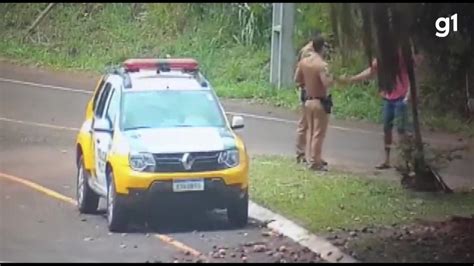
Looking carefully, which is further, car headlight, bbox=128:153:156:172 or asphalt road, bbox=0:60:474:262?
car headlight, bbox=128:153:156:172

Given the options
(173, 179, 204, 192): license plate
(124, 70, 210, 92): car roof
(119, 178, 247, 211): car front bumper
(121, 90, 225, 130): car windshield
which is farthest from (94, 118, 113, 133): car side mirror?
(173, 179, 204, 192): license plate

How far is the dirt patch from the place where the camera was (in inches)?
378

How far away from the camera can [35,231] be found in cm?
984

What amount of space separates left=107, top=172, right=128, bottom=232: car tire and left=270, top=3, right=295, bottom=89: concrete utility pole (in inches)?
67.8

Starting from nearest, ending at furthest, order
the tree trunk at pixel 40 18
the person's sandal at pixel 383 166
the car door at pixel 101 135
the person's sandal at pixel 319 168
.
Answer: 1. the tree trunk at pixel 40 18
2. the car door at pixel 101 135
3. the person's sandal at pixel 319 168
4. the person's sandal at pixel 383 166

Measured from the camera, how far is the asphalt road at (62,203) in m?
9.53

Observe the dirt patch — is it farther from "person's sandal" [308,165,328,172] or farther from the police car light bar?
the police car light bar

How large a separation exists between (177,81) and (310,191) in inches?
61.7

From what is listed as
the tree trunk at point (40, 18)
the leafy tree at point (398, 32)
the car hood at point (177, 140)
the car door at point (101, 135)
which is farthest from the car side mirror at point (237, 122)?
the tree trunk at point (40, 18)

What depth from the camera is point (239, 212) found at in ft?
33.0

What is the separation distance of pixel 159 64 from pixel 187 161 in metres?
0.81

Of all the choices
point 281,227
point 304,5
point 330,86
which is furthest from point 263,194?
point 304,5

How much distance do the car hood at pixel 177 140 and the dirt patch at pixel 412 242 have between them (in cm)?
103

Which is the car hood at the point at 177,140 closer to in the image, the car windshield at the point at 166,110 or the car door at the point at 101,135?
the car windshield at the point at 166,110
